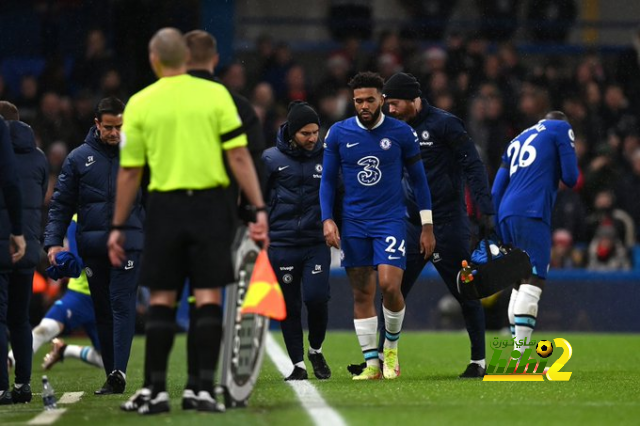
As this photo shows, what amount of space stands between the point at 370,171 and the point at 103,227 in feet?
6.85

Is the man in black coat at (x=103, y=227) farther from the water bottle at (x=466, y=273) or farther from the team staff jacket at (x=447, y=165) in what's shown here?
the water bottle at (x=466, y=273)

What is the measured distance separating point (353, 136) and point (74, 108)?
12515mm

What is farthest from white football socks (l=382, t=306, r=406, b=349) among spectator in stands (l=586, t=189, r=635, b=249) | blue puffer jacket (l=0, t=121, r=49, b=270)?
spectator in stands (l=586, t=189, r=635, b=249)

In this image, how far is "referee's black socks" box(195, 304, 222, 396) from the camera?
8055 mm

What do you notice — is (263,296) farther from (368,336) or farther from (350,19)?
(350,19)

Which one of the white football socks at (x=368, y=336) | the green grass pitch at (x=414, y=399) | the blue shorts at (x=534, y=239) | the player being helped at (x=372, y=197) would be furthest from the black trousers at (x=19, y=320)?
the blue shorts at (x=534, y=239)

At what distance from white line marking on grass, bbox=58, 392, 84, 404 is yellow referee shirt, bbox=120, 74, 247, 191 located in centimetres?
227

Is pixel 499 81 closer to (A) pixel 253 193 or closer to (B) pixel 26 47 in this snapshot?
(B) pixel 26 47

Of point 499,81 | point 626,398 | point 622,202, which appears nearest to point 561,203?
point 622,202

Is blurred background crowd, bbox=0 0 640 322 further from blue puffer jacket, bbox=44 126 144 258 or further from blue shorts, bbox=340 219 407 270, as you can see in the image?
blue shorts, bbox=340 219 407 270

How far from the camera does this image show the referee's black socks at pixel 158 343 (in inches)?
317

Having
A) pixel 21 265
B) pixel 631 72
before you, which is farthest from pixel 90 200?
pixel 631 72

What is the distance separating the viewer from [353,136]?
430 inches

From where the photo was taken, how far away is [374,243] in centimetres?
1085
